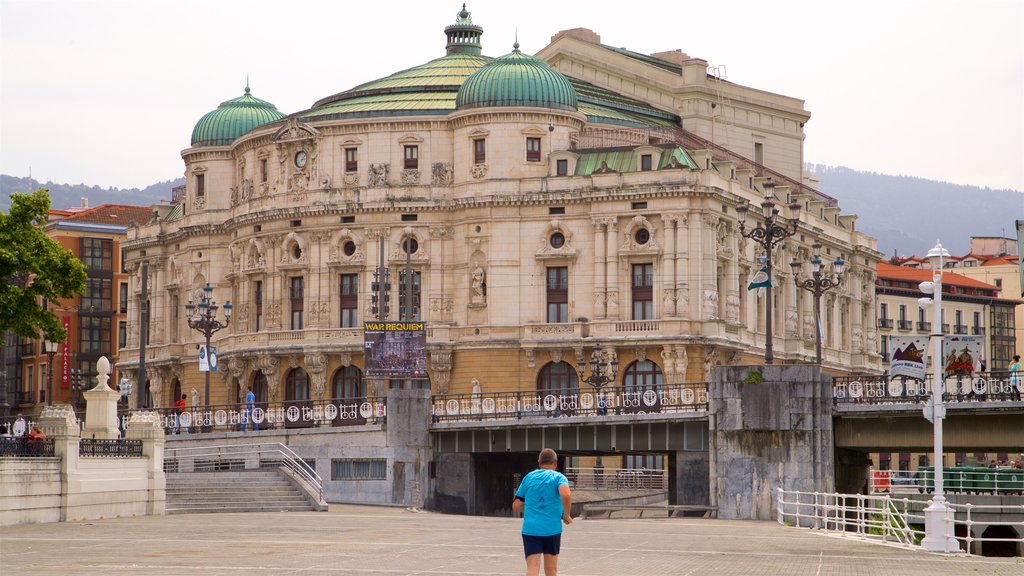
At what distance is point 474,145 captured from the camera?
96562 mm

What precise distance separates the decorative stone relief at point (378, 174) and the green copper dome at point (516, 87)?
5.11 meters

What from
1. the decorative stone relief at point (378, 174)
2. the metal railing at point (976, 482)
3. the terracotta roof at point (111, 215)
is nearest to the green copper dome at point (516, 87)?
the decorative stone relief at point (378, 174)

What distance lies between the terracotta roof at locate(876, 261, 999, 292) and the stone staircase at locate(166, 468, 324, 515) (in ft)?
292

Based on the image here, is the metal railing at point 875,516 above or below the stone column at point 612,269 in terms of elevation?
below

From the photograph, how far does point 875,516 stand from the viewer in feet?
198

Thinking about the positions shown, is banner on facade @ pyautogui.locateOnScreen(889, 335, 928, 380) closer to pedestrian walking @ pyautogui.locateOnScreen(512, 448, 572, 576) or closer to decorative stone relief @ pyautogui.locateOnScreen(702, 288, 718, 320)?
pedestrian walking @ pyautogui.locateOnScreen(512, 448, 572, 576)

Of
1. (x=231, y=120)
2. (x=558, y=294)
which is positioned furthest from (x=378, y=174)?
(x=231, y=120)

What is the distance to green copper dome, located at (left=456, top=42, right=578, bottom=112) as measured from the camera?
314ft

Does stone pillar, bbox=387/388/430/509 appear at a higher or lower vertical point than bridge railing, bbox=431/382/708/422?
lower

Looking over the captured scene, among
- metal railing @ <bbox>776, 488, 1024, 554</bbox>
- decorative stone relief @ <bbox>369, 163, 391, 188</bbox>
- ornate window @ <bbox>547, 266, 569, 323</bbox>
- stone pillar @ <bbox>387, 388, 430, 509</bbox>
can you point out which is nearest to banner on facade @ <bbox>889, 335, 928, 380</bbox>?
metal railing @ <bbox>776, 488, 1024, 554</bbox>

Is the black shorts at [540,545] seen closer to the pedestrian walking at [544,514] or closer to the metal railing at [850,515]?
the pedestrian walking at [544,514]

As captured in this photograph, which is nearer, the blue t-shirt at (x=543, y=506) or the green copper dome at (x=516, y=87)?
the blue t-shirt at (x=543, y=506)

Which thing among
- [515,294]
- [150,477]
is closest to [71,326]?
[515,294]

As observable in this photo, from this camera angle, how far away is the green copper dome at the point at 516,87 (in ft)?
314
